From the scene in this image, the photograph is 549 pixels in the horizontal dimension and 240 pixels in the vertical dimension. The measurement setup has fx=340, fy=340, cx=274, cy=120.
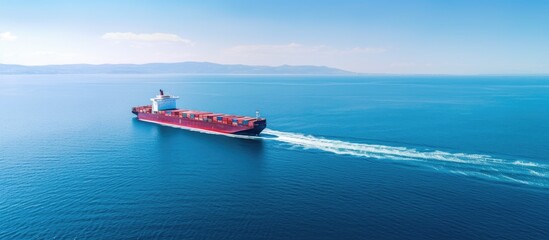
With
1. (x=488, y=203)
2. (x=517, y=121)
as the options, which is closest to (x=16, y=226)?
(x=488, y=203)

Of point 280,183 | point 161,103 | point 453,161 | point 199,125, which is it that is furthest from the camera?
point 161,103

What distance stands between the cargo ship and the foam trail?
8.80 metres

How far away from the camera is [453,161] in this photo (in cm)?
5962

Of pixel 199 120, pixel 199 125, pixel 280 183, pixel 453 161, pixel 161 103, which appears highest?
pixel 161 103

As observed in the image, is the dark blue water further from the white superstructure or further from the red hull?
the white superstructure

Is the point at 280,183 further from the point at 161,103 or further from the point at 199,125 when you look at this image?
the point at 161,103

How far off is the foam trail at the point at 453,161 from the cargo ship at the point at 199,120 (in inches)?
347

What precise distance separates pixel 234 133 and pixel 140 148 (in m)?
22.2

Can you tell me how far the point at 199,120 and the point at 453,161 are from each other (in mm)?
60523

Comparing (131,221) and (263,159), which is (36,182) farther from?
(263,159)

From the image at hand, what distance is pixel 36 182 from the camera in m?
50.0

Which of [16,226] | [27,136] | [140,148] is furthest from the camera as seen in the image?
[27,136]

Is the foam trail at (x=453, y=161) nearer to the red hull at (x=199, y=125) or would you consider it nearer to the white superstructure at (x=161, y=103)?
the red hull at (x=199, y=125)

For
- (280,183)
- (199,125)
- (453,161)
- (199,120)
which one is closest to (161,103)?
(199,120)
